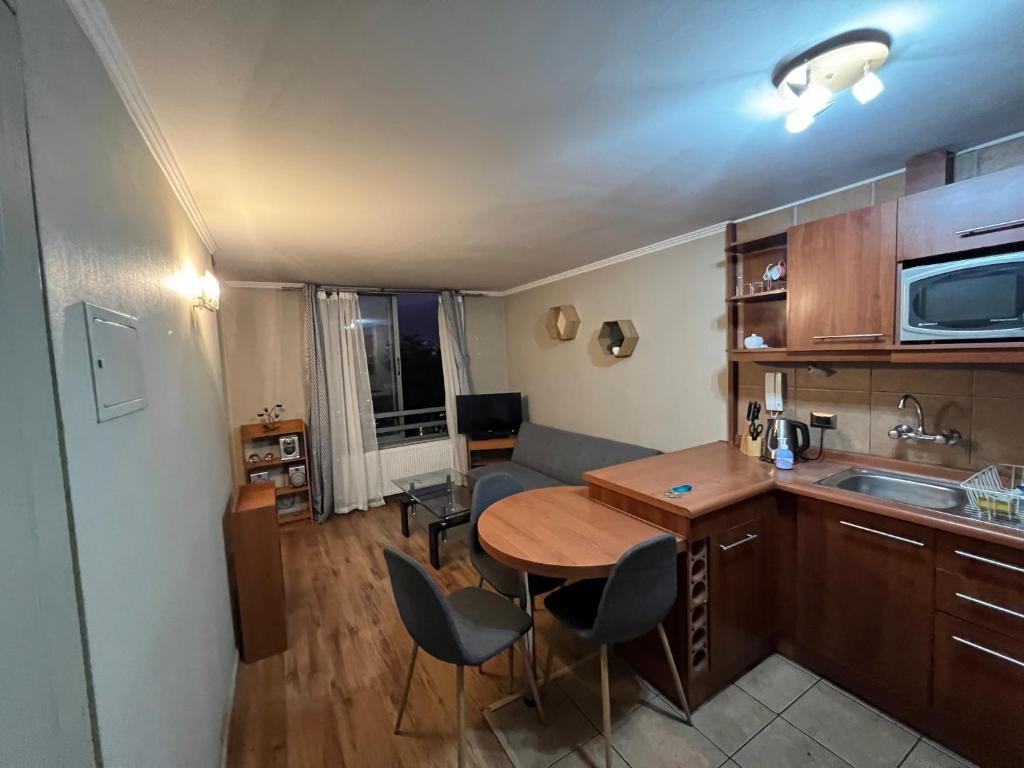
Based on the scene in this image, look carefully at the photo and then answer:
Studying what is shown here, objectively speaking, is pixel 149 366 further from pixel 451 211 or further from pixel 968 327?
pixel 968 327

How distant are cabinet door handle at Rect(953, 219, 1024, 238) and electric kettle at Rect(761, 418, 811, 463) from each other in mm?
1070

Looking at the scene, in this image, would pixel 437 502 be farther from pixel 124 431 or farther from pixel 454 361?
pixel 124 431

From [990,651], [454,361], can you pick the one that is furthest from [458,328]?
[990,651]

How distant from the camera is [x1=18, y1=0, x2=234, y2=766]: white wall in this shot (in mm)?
714

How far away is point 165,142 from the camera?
1.43 m

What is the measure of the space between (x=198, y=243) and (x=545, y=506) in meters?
2.37

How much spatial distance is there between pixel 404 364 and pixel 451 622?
3821 millimetres

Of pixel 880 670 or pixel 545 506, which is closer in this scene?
pixel 880 670

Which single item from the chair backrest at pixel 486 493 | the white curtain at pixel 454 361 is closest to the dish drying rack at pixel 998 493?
the chair backrest at pixel 486 493

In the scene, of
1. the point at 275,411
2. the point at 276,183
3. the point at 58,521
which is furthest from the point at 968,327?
the point at 275,411

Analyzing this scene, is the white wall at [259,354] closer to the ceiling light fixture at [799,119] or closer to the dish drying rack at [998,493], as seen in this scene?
the ceiling light fixture at [799,119]

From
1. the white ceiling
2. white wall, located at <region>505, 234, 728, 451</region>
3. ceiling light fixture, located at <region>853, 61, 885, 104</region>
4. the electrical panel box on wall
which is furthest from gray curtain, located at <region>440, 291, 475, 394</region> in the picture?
ceiling light fixture, located at <region>853, 61, 885, 104</region>

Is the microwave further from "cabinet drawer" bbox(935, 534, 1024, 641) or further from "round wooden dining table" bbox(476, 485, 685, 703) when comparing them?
"round wooden dining table" bbox(476, 485, 685, 703)

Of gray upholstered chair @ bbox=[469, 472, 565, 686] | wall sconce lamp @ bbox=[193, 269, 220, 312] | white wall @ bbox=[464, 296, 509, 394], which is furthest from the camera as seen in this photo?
white wall @ bbox=[464, 296, 509, 394]
